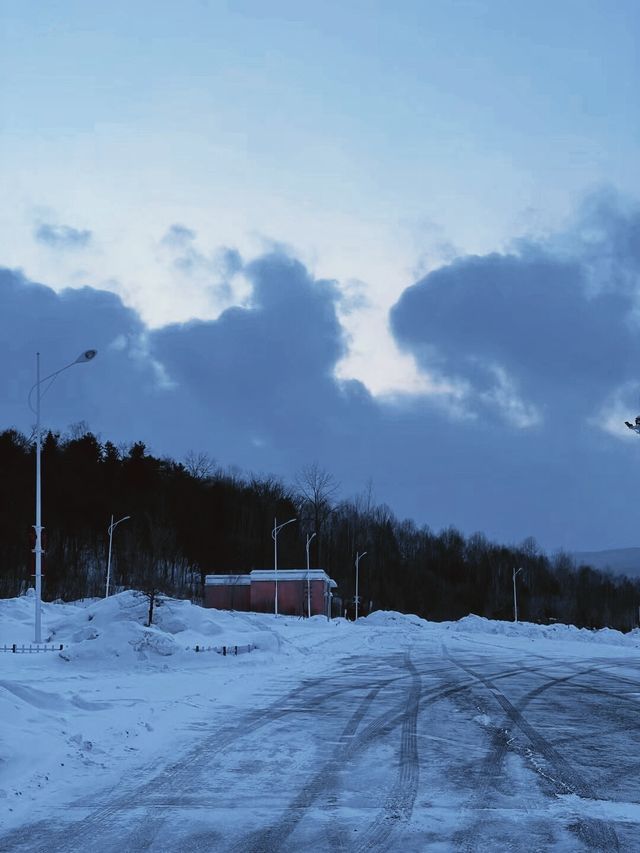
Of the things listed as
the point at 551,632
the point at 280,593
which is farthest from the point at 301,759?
the point at 280,593

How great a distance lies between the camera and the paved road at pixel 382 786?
6527 millimetres

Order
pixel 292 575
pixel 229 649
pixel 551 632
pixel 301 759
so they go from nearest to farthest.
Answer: pixel 301 759, pixel 229 649, pixel 551 632, pixel 292 575

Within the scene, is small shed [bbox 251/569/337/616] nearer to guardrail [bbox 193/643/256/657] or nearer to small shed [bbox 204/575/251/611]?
small shed [bbox 204/575/251/611]

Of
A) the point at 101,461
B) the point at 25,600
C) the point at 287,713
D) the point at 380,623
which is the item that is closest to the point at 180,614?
the point at 25,600

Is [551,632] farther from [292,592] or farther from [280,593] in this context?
[280,593]

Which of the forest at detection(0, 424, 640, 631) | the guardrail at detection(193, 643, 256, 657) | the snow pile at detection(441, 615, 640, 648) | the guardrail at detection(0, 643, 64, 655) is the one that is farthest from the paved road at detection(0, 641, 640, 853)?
the forest at detection(0, 424, 640, 631)

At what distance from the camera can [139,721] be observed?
12.2 metres

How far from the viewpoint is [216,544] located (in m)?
109

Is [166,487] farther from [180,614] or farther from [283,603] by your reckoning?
[180,614]

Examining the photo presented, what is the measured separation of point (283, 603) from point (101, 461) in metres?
34.5

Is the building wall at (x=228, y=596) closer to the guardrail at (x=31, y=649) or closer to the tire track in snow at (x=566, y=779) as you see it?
the guardrail at (x=31, y=649)

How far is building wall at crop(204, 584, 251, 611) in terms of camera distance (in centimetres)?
8831

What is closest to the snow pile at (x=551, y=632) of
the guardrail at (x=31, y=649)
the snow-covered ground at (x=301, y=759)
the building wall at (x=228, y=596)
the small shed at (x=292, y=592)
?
the small shed at (x=292, y=592)

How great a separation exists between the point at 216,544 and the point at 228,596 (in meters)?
20.6
